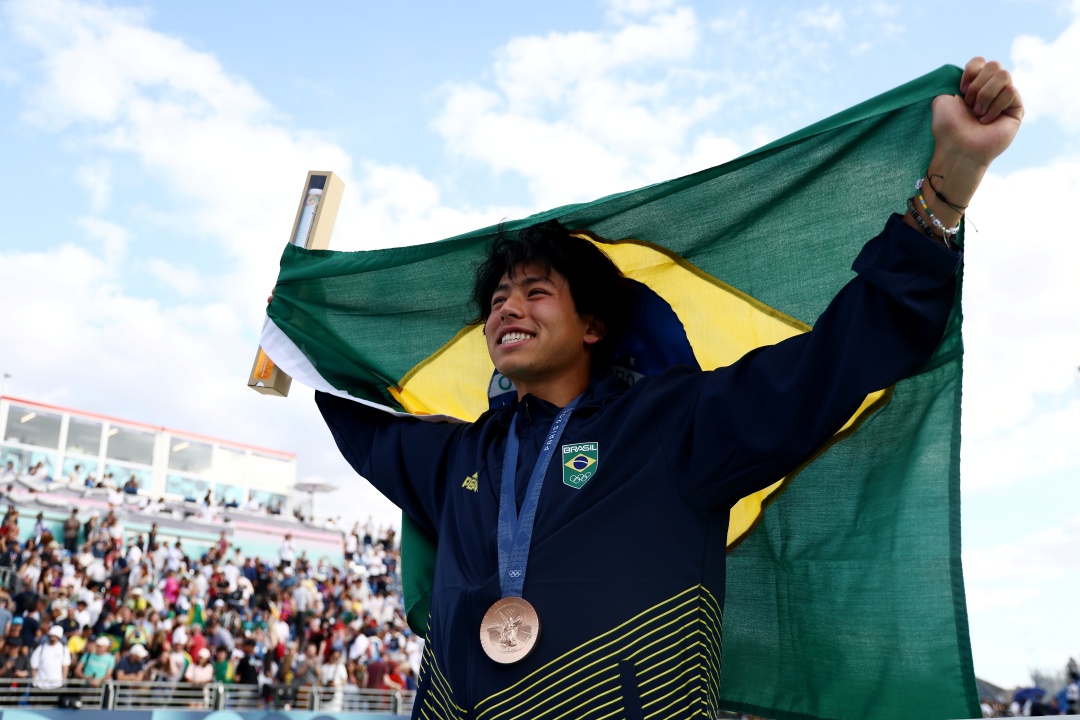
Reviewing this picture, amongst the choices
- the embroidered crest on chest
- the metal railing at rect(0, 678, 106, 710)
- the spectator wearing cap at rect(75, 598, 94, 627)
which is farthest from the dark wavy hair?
the spectator wearing cap at rect(75, 598, 94, 627)

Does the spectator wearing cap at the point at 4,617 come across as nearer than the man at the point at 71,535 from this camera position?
Yes

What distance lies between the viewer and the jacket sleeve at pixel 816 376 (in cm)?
193

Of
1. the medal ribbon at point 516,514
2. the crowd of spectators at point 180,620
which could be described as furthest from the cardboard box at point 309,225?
the crowd of spectators at point 180,620

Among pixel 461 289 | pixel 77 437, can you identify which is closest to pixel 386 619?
pixel 77 437

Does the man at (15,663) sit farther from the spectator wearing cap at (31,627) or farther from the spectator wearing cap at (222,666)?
the spectator wearing cap at (222,666)

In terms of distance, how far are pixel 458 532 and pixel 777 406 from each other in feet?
3.12

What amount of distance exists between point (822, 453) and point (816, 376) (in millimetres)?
659

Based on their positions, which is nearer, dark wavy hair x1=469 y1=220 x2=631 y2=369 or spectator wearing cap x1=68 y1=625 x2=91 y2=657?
dark wavy hair x1=469 y1=220 x2=631 y2=369

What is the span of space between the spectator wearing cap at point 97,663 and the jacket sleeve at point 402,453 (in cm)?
874

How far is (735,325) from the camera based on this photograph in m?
2.85

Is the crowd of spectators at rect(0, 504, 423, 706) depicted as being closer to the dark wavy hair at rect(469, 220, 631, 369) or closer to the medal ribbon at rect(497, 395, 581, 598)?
the dark wavy hair at rect(469, 220, 631, 369)

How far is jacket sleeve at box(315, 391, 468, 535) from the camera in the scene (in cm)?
290

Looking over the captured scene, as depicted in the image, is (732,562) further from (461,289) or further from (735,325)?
(461,289)

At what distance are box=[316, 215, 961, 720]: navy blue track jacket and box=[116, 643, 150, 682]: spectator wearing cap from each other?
9682 millimetres
